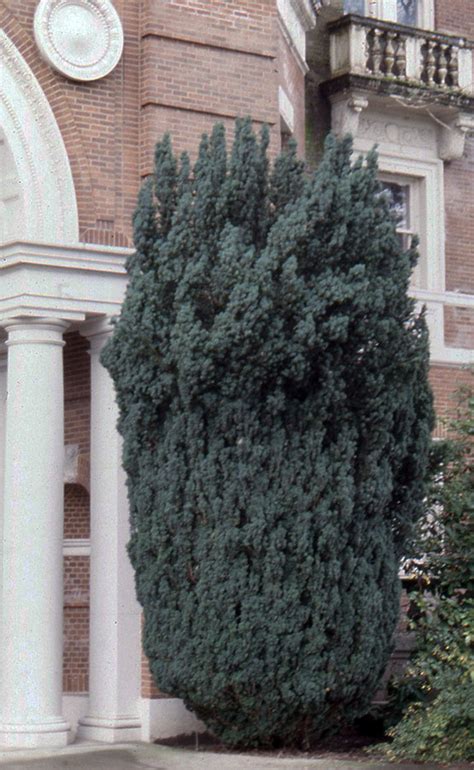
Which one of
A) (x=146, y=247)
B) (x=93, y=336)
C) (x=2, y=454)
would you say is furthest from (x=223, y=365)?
(x=2, y=454)

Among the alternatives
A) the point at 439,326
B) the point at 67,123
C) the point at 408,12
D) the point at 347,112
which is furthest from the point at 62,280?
the point at 408,12

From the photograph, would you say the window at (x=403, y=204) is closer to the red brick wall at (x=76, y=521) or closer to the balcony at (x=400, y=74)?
the balcony at (x=400, y=74)

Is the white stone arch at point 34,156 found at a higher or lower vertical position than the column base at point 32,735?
higher

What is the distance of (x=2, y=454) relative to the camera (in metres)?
15.4

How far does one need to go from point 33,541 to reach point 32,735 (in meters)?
1.68

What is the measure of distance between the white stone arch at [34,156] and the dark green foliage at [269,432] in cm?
167

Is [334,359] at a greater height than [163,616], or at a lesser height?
greater

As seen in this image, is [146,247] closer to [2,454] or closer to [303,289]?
[303,289]

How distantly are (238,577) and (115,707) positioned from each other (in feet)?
7.98

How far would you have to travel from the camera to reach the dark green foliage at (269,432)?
449 inches

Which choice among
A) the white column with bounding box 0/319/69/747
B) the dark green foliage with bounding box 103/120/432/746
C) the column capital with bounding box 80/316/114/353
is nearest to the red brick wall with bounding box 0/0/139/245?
the column capital with bounding box 80/316/114/353

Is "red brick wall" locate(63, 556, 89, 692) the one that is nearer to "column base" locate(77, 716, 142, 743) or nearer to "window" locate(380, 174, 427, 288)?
"column base" locate(77, 716, 142, 743)

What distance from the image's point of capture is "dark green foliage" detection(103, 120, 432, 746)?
11398 mm

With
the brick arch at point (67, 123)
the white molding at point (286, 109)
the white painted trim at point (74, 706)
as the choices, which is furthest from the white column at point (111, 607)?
the white molding at point (286, 109)
